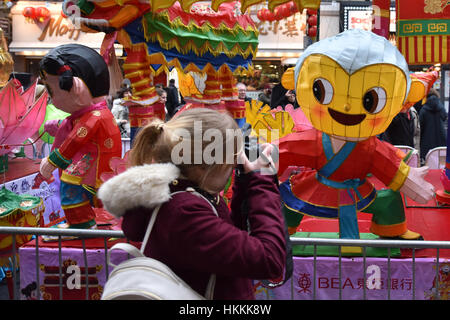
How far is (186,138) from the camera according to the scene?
151cm

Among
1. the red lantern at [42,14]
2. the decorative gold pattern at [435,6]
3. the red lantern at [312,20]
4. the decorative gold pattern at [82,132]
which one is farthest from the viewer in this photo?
the red lantern at [42,14]

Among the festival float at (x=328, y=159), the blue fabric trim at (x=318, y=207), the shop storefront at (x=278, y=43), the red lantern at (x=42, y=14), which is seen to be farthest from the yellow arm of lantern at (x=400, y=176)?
the red lantern at (x=42, y=14)

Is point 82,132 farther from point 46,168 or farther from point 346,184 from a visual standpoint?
point 346,184

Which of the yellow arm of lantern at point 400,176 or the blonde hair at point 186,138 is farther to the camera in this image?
the yellow arm of lantern at point 400,176

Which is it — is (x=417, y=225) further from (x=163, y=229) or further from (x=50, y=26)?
(x=50, y=26)

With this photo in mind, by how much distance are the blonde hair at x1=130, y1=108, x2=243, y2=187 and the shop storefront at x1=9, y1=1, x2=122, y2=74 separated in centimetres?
1310

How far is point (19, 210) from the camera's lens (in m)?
3.67

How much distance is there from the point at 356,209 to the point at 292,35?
11506 mm

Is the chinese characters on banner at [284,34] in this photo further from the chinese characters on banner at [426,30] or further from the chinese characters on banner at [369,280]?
the chinese characters on banner at [369,280]

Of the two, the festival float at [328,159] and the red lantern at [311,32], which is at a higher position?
the red lantern at [311,32]

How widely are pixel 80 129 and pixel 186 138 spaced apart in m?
1.90

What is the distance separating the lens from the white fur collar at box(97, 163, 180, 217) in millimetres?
1385

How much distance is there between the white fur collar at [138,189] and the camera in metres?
1.38
